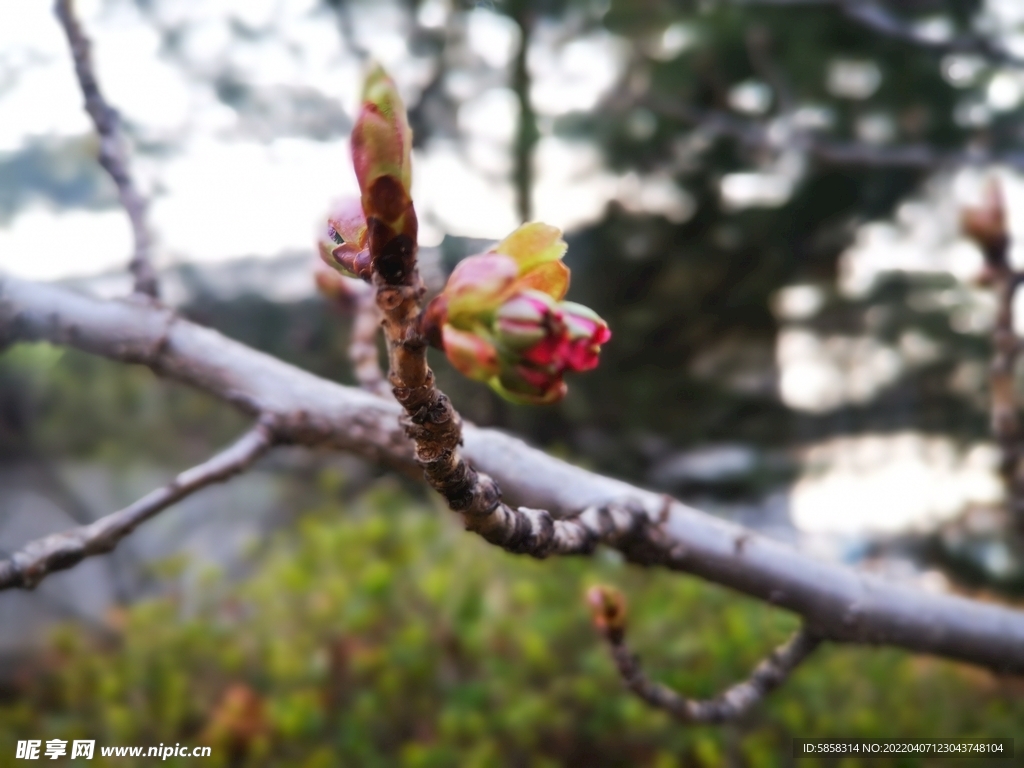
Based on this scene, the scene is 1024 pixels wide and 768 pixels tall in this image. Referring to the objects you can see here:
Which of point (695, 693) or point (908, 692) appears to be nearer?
point (695, 693)

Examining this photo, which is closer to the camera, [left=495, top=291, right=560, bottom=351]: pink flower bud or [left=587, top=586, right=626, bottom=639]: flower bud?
[left=495, top=291, right=560, bottom=351]: pink flower bud

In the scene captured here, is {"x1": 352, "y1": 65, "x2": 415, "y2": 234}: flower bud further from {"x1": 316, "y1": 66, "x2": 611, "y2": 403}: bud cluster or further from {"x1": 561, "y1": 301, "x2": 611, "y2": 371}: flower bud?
{"x1": 561, "y1": 301, "x2": 611, "y2": 371}: flower bud

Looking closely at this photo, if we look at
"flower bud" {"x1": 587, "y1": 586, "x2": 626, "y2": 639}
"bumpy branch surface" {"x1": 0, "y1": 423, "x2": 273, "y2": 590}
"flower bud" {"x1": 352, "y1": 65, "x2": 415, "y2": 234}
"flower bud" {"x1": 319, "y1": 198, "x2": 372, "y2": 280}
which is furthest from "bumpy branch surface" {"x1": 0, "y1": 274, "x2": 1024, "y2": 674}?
"flower bud" {"x1": 352, "y1": 65, "x2": 415, "y2": 234}

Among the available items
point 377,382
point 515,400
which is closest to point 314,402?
point 377,382

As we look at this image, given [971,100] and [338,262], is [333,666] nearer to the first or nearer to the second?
[338,262]

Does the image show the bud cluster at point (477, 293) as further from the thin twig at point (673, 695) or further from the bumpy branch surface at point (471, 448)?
the thin twig at point (673, 695)

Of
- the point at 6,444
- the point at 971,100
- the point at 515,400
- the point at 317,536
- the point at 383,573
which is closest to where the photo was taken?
the point at 515,400

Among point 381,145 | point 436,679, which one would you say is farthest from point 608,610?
point 436,679
